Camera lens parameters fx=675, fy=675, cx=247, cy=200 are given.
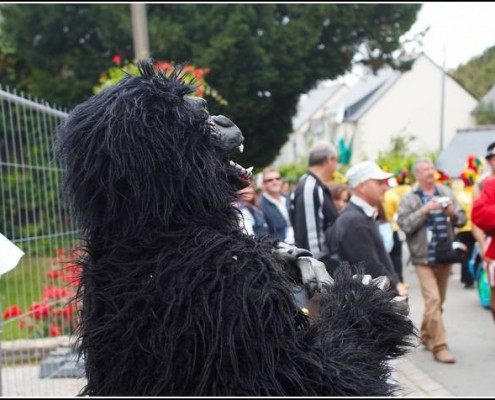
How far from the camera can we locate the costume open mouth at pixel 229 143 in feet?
5.65

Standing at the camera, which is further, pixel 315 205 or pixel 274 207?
pixel 274 207

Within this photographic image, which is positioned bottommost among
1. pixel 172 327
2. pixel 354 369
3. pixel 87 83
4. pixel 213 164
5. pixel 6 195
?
pixel 354 369

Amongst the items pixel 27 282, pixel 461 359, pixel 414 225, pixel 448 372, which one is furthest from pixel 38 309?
pixel 461 359

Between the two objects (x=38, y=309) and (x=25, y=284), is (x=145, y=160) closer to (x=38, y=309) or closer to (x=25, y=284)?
(x=38, y=309)

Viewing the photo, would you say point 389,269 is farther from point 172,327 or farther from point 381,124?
point 381,124

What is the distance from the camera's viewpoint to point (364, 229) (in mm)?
3963

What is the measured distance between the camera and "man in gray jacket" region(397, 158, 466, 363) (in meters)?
5.73

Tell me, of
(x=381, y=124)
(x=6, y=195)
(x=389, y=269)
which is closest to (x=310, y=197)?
(x=389, y=269)

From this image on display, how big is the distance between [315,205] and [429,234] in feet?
5.22

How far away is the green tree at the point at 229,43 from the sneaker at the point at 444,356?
32.2 feet

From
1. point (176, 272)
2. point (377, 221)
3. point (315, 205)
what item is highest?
point (315, 205)

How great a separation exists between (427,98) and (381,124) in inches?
532

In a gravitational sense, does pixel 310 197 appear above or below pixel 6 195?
below

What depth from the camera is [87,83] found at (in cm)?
1558
